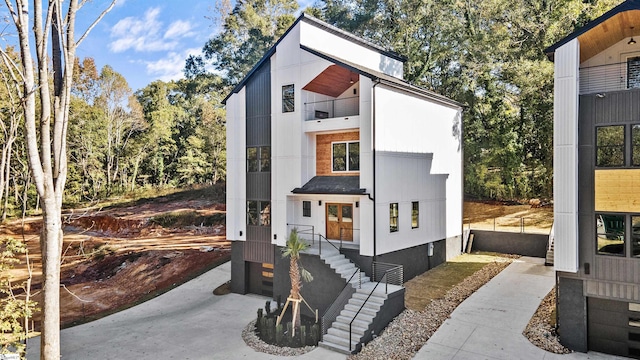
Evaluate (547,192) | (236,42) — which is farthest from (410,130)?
(236,42)

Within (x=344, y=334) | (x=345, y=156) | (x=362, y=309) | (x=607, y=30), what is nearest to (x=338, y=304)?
(x=362, y=309)

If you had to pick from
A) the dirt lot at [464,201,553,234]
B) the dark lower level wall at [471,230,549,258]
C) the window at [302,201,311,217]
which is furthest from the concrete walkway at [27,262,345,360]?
the dirt lot at [464,201,553,234]

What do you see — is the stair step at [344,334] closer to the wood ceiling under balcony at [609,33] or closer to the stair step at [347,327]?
the stair step at [347,327]

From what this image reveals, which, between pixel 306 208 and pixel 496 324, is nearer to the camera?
pixel 496 324

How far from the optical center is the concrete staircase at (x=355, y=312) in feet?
39.3

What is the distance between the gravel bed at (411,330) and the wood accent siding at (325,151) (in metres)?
6.24

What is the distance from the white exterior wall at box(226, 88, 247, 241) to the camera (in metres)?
18.4

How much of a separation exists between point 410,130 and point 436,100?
3226 mm

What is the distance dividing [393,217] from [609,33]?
9.16 m

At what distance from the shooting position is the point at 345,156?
54.4ft

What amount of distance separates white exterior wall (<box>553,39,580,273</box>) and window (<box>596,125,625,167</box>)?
70cm

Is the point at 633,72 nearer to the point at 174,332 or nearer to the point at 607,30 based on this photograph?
the point at 607,30

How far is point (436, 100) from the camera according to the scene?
18.9 meters

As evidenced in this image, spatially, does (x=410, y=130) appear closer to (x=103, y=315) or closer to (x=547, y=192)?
(x=103, y=315)
